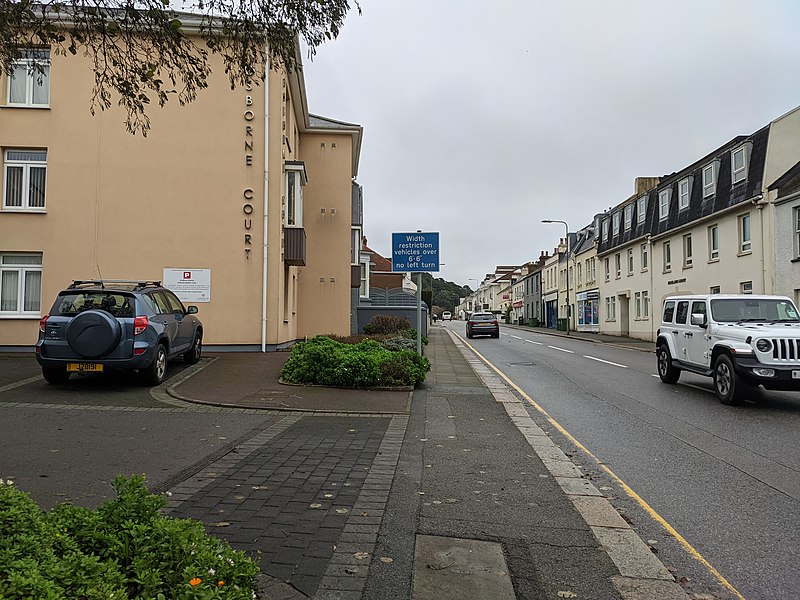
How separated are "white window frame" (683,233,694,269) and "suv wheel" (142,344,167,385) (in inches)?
1069

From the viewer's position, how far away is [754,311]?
12.0 metres

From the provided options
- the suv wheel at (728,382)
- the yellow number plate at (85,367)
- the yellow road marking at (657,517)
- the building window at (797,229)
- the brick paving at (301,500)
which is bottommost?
the yellow road marking at (657,517)

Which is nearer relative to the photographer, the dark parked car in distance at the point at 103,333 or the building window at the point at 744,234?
the dark parked car in distance at the point at 103,333

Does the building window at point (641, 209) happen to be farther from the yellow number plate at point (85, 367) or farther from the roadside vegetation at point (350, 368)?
the yellow number plate at point (85, 367)

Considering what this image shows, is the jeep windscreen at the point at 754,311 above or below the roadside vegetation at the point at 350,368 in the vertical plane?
above

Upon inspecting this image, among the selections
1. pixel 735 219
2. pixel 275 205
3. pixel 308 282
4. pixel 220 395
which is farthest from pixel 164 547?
pixel 735 219

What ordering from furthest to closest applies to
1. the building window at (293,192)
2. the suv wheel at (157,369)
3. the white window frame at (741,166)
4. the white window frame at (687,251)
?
the white window frame at (687,251), the white window frame at (741,166), the building window at (293,192), the suv wheel at (157,369)

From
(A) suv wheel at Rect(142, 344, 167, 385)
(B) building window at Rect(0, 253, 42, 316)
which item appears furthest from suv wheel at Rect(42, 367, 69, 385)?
(B) building window at Rect(0, 253, 42, 316)

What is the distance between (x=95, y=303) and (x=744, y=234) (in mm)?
25004

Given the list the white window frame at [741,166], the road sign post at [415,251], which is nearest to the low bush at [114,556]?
the road sign post at [415,251]

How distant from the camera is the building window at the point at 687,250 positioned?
31506 millimetres

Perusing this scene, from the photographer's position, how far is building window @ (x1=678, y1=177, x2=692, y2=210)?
32.0m

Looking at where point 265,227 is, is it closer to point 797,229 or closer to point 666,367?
point 666,367

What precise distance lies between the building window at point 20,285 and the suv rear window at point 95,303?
25.3 ft
